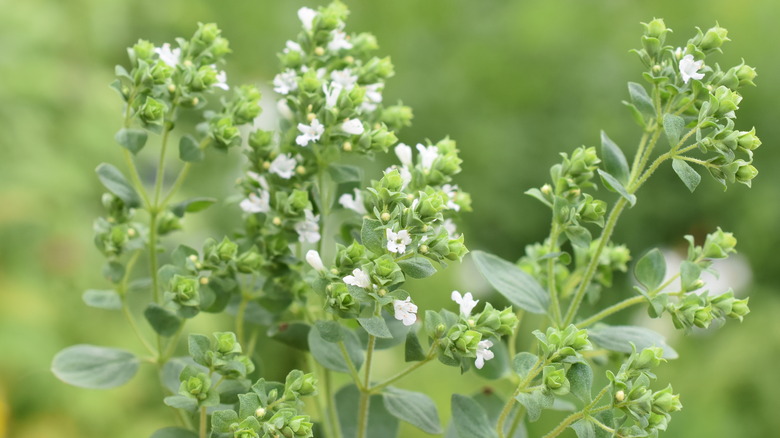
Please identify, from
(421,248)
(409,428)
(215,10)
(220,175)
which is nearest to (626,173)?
(421,248)

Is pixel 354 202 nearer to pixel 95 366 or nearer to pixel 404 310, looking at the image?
pixel 404 310

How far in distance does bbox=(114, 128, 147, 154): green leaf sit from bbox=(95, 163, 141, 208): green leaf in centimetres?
4

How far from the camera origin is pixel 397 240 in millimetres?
451

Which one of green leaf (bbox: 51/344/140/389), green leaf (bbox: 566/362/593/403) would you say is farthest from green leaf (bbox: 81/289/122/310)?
green leaf (bbox: 566/362/593/403)

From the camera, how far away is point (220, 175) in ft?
6.47

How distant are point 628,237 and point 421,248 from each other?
153cm

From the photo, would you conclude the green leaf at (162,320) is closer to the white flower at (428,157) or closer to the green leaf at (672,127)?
the white flower at (428,157)

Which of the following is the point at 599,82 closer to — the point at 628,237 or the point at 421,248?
the point at 628,237

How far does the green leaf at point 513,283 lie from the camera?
0.56 metres

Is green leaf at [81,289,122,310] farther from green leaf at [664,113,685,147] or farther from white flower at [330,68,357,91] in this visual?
green leaf at [664,113,685,147]

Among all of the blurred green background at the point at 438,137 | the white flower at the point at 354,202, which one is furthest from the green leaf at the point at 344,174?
the blurred green background at the point at 438,137

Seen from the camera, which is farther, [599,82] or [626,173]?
[599,82]

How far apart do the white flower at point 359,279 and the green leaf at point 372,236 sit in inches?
0.6

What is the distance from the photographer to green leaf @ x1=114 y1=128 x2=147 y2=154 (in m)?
0.56
